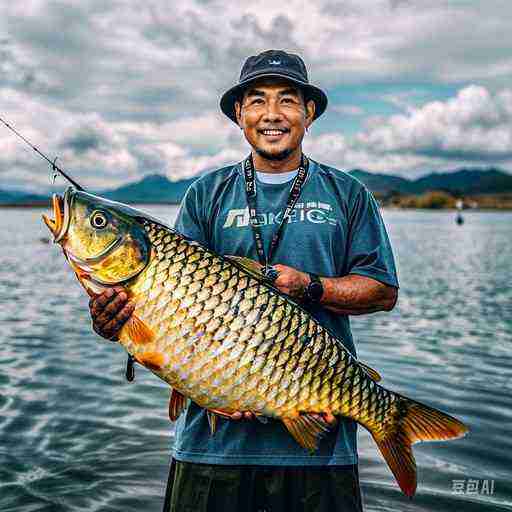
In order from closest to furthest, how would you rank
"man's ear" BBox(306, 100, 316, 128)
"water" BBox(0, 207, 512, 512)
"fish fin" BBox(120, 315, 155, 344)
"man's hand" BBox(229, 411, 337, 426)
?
"fish fin" BBox(120, 315, 155, 344)
"man's hand" BBox(229, 411, 337, 426)
"man's ear" BBox(306, 100, 316, 128)
"water" BBox(0, 207, 512, 512)

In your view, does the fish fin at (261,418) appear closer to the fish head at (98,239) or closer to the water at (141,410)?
the fish head at (98,239)

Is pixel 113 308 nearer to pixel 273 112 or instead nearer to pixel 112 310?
pixel 112 310

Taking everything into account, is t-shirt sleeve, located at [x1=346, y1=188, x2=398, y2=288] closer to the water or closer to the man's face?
the man's face

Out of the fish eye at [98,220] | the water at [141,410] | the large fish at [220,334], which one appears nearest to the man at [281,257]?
the large fish at [220,334]

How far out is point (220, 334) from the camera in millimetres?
3176

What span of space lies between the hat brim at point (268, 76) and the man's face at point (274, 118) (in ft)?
0.20

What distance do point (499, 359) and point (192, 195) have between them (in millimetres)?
11078

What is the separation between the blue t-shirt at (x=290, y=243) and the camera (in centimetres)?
346

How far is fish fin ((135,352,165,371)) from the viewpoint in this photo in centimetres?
316

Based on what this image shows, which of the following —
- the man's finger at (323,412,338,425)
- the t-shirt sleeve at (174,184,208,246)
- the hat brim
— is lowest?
the man's finger at (323,412,338,425)

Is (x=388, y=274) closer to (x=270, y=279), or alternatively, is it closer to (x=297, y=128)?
(x=270, y=279)

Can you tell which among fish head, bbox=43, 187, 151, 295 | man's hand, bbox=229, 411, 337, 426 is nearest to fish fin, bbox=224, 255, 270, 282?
fish head, bbox=43, 187, 151, 295

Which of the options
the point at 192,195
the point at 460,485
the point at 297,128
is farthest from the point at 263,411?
the point at 460,485

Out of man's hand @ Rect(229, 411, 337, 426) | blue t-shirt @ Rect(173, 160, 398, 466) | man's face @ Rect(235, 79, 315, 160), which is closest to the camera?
man's hand @ Rect(229, 411, 337, 426)
